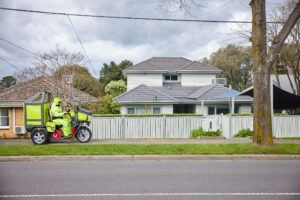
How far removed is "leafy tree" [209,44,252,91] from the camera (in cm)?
4469

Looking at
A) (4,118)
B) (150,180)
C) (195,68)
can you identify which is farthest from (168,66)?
(150,180)

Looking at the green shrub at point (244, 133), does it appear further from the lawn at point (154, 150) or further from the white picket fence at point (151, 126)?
the lawn at point (154, 150)

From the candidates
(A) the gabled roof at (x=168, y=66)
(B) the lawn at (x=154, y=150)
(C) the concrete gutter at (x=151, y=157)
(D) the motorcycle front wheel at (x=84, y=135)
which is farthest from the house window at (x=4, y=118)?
(C) the concrete gutter at (x=151, y=157)

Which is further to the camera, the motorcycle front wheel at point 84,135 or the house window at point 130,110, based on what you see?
the house window at point 130,110

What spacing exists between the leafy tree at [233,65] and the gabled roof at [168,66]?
17.9m

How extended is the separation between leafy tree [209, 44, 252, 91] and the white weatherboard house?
1771 centimetres

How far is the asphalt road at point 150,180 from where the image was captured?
4742 mm

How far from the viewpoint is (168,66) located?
27.2m

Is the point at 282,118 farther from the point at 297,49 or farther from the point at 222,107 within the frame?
the point at 297,49

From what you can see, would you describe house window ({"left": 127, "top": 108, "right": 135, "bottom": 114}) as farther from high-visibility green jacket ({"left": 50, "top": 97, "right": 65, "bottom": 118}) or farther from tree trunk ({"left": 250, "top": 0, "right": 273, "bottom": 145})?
tree trunk ({"left": 250, "top": 0, "right": 273, "bottom": 145})

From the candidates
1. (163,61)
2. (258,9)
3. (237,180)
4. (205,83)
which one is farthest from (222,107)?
(237,180)

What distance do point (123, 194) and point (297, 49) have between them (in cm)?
2076

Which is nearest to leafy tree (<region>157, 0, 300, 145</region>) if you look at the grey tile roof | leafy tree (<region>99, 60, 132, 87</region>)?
the grey tile roof

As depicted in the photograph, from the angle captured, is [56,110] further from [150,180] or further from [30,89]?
[30,89]
